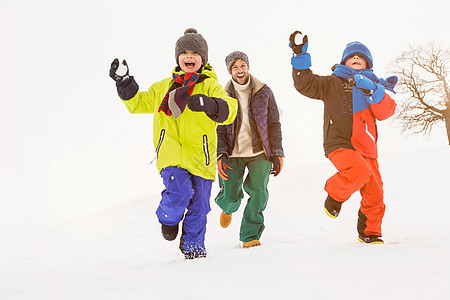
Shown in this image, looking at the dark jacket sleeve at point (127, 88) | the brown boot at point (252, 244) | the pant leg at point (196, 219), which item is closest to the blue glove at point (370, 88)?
the pant leg at point (196, 219)

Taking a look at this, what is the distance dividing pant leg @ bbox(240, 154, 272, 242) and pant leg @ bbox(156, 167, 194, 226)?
1208mm

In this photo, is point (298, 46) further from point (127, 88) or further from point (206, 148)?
point (127, 88)

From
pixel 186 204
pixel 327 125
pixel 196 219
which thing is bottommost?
pixel 196 219

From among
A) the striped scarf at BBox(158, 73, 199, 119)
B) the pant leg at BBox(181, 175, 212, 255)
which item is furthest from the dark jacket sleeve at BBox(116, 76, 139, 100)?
the pant leg at BBox(181, 175, 212, 255)

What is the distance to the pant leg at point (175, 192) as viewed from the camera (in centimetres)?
364

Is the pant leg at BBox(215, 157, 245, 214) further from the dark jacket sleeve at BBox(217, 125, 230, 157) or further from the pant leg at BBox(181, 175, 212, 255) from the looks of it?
the pant leg at BBox(181, 175, 212, 255)

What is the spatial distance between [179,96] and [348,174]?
6.00ft

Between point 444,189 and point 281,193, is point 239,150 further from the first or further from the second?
point 281,193

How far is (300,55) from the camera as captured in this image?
12.8 ft

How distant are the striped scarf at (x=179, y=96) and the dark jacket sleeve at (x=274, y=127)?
1476mm

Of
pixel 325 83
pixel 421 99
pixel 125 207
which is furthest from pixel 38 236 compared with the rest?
pixel 421 99

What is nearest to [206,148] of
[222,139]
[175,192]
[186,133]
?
[186,133]

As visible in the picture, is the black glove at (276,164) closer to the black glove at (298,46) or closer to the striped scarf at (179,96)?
the black glove at (298,46)

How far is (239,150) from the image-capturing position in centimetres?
484
